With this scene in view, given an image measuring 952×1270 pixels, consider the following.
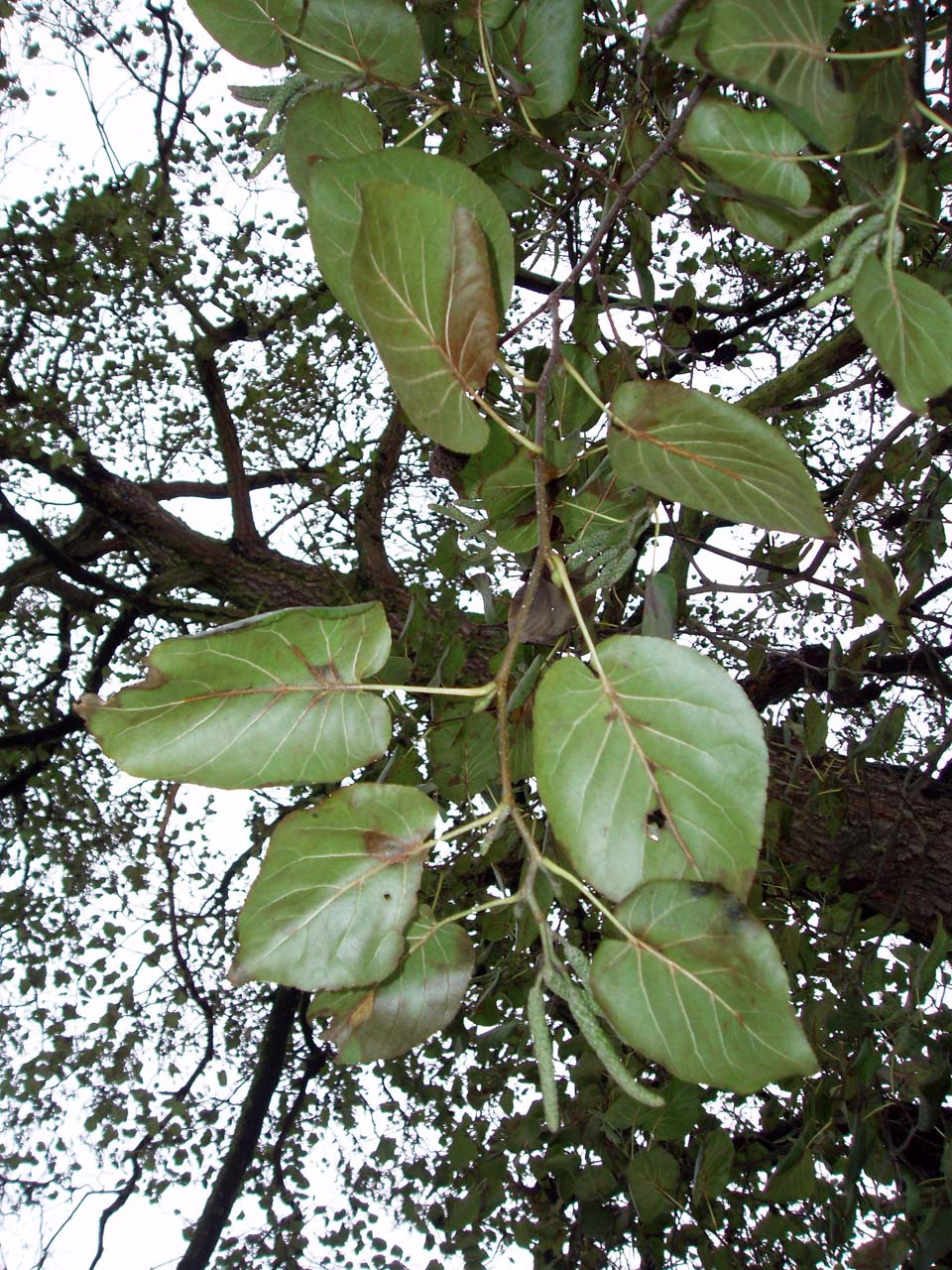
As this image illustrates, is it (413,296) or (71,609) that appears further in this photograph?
(71,609)

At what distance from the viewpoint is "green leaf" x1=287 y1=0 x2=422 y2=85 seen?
1.71 feet

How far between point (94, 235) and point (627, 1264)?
9.70 ft

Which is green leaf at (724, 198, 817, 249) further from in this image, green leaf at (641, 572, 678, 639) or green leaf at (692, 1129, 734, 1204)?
green leaf at (692, 1129, 734, 1204)

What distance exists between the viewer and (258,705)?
48 cm

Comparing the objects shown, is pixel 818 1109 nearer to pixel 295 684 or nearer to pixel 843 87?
pixel 295 684

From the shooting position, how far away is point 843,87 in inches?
16.1

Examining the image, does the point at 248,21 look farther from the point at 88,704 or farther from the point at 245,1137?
the point at 245,1137

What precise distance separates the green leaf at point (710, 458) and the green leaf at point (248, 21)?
1.07ft

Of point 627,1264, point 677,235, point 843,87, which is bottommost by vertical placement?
point 627,1264

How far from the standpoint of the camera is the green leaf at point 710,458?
0.43 metres

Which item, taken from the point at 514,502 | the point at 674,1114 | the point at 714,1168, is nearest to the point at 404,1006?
the point at 514,502

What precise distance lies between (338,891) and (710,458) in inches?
12.4

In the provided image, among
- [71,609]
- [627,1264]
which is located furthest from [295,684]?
[71,609]

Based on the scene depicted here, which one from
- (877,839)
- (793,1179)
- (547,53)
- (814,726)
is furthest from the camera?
(877,839)
